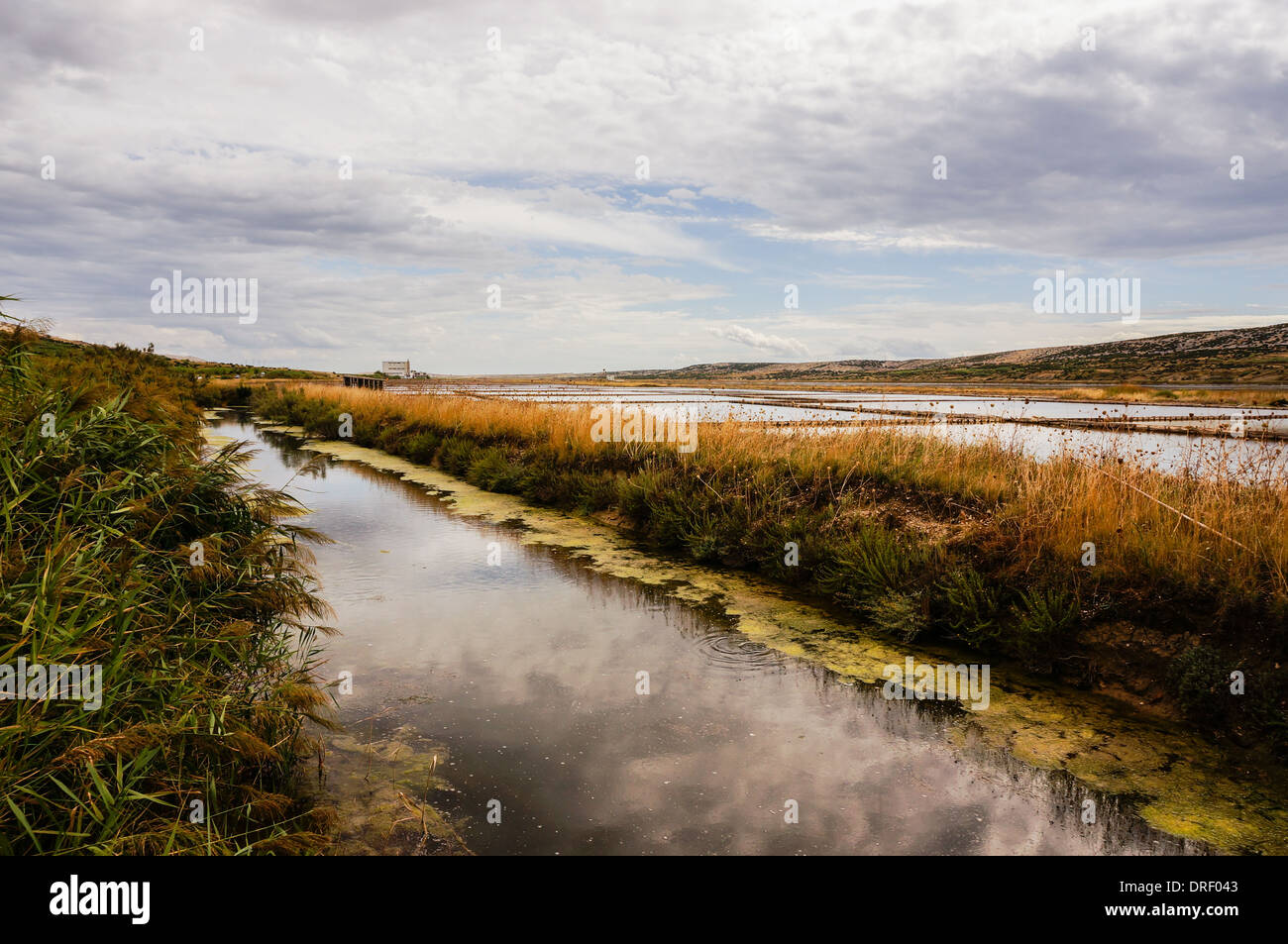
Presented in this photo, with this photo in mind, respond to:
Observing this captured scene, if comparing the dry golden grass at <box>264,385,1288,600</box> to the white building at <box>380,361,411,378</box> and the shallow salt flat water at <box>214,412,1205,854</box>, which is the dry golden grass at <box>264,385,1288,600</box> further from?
the white building at <box>380,361,411,378</box>

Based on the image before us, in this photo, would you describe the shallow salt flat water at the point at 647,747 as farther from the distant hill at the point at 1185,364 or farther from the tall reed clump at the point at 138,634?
the distant hill at the point at 1185,364

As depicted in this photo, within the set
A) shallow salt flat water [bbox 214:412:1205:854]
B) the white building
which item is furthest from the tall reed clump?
the white building

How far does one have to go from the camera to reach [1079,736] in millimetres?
4629

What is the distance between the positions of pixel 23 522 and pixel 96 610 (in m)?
0.93

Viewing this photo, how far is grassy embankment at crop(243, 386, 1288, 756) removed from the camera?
193 inches

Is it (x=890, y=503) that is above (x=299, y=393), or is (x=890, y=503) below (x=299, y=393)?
below

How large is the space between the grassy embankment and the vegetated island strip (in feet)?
0.83

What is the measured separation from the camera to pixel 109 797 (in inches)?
103

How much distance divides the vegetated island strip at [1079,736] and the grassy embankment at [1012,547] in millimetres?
252

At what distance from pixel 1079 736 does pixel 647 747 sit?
2.80m

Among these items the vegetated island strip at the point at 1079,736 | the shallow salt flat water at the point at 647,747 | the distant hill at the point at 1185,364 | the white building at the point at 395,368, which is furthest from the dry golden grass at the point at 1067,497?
the white building at the point at 395,368

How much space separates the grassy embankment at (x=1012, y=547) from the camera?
490 centimetres
